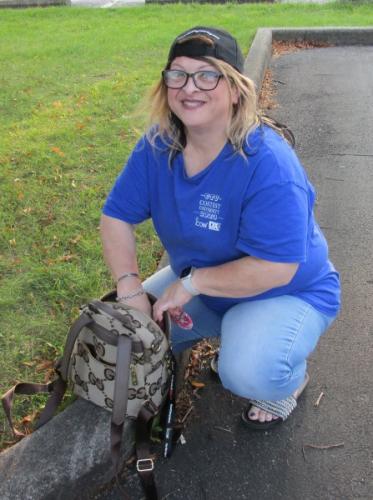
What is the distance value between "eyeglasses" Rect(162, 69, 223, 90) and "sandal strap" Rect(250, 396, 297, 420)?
1184 millimetres

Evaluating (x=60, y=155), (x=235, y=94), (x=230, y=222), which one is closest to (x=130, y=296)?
(x=230, y=222)

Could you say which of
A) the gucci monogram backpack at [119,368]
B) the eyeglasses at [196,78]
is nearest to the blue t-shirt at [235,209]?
the eyeglasses at [196,78]

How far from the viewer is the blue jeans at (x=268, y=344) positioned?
1974 mm

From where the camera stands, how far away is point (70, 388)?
6.81 ft

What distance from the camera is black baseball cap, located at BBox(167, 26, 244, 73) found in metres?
1.79

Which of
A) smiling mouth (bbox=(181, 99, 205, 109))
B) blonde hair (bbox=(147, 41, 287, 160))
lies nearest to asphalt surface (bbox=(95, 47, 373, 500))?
blonde hair (bbox=(147, 41, 287, 160))

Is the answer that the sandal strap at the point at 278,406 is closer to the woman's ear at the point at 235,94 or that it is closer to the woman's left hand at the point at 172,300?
the woman's left hand at the point at 172,300

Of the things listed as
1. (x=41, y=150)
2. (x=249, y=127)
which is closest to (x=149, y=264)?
(x=249, y=127)

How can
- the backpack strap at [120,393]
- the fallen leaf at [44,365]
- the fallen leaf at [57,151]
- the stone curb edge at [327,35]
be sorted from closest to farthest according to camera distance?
1. the backpack strap at [120,393]
2. the fallen leaf at [44,365]
3. the fallen leaf at [57,151]
4. the stone curb edge at [327,35]

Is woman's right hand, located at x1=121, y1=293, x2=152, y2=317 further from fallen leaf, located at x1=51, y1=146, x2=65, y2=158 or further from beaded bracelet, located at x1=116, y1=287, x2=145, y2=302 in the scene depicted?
fallen leaf, located at x1=51, y1=146, x2=65, y2=158

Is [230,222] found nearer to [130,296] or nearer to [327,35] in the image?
[130,296]

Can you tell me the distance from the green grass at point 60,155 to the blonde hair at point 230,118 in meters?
1.08

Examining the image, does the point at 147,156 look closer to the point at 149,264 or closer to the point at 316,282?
the point at 316,282

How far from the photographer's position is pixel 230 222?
197cm
